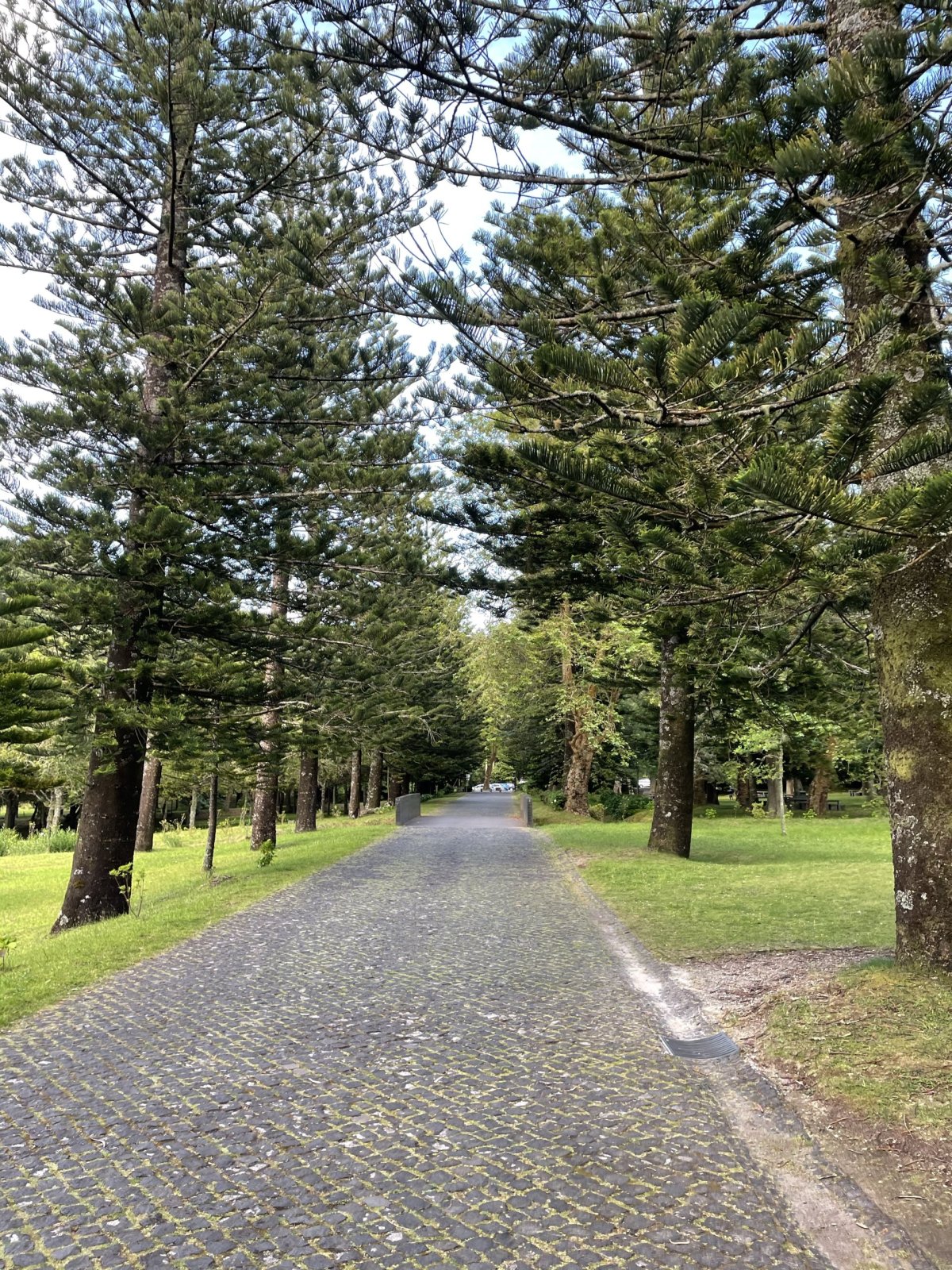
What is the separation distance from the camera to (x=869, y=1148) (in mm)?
2965

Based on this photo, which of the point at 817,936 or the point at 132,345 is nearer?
the point at 817,936

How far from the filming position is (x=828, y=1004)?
14.4ft

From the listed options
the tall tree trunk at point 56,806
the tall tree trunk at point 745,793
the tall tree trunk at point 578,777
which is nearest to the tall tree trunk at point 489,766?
the tall tree trunk at point 745,793

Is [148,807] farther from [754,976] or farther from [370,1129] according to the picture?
[370,1129]

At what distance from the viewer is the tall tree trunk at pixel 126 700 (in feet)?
28.0

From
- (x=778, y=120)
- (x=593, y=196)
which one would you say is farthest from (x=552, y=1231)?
(x=593, y=196)

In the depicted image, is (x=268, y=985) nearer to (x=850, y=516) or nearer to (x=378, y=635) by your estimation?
(x=850, y=516)

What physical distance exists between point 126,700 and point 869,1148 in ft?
26.3

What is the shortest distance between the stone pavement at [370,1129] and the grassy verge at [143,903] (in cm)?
45

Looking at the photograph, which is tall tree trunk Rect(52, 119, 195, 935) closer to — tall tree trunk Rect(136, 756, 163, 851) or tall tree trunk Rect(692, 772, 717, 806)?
tall tree trunk Rect(136, 756, 163, 851)

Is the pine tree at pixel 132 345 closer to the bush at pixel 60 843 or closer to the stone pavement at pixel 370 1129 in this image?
the stone pavement at pixel 370 1129

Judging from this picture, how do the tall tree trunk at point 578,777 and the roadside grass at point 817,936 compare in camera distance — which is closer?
the roadside grass at point 817,936

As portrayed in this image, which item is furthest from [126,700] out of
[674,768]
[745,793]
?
[745,793]

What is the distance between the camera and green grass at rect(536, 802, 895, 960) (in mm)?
6793
